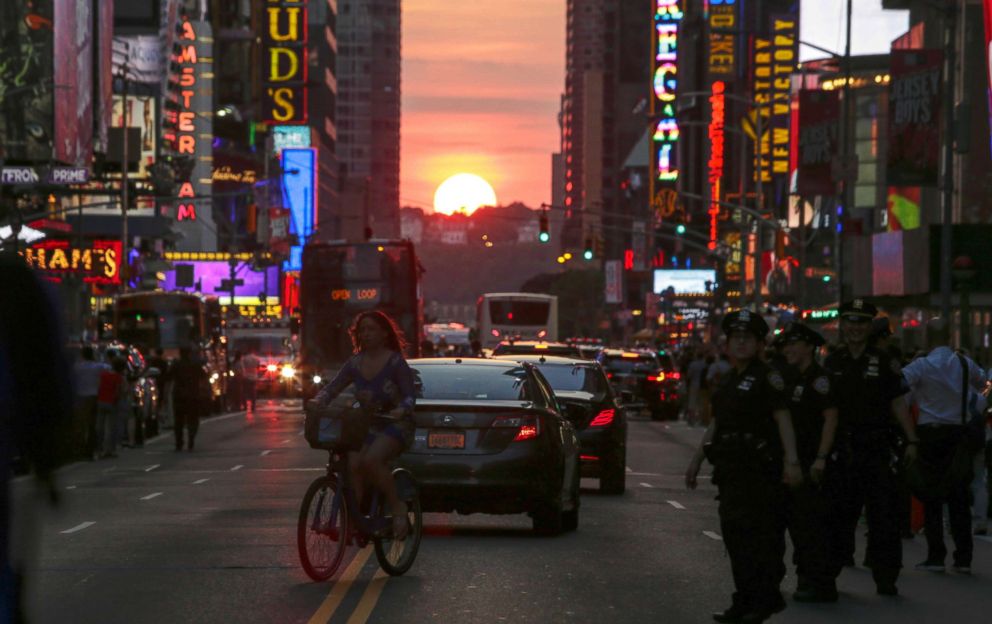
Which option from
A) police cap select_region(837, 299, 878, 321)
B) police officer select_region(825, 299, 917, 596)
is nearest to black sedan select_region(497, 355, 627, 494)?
police officer select_region(825, 299, 917, 596)

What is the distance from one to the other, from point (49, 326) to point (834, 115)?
6081cm

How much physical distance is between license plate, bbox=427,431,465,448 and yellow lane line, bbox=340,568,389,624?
2677 millimetres

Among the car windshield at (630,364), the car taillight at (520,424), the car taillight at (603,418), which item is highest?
the car taillight at (520,424)

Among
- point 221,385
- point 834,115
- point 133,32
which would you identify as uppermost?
point 133,32

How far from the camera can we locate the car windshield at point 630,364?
50406 mm

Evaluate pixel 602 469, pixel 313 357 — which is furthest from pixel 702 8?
pixel 602 469

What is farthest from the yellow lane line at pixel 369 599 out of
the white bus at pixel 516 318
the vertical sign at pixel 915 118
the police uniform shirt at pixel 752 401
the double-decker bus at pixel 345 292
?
the white bus at pixel 516 318

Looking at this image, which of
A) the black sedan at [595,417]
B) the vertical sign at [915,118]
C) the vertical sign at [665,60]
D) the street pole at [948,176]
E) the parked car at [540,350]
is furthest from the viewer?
the vertical sign at [665,60]

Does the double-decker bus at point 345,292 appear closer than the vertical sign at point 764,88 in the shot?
Yes

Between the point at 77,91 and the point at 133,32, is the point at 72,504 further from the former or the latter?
the point at 133,32

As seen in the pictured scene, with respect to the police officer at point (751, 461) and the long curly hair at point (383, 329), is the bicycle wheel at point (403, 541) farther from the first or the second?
the police officer at point (751, 461)

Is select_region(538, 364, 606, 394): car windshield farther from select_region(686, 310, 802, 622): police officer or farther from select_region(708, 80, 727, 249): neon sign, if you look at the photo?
select_region(708, 80, 727, 249): neon sign

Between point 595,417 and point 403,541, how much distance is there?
31.7 feet

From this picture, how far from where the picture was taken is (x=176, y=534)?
17656mm
